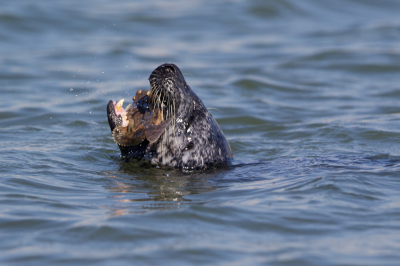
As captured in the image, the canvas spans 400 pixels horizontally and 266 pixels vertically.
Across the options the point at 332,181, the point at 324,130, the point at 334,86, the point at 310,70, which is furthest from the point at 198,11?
the point at 332,181

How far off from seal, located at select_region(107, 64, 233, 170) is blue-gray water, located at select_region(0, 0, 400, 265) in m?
0.19

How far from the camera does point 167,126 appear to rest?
203 inches

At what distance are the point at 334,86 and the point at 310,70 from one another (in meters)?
1.27

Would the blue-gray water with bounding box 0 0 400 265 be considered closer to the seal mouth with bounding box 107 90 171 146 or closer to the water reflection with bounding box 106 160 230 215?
the water reflection with bounding box 106 160 230 215

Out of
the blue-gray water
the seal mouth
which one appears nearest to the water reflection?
the blue-gray water

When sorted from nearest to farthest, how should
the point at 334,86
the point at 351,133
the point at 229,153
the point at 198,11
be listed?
the point at 229,153, the point at 351,133, the point at 334,86, the point at 198,11

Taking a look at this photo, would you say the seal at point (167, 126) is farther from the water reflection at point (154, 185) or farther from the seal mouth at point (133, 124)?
the water reflection at point (154, 185)

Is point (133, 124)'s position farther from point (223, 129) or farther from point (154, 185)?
point (223, 129)

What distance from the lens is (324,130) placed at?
784 cm

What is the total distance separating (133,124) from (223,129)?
329cm

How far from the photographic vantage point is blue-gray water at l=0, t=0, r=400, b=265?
3.61m

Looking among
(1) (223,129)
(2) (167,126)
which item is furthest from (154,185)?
(1) (223,129)

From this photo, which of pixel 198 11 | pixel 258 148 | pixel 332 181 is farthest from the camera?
pixel 198 11

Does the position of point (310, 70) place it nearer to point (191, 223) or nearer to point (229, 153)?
point (229, 153)
